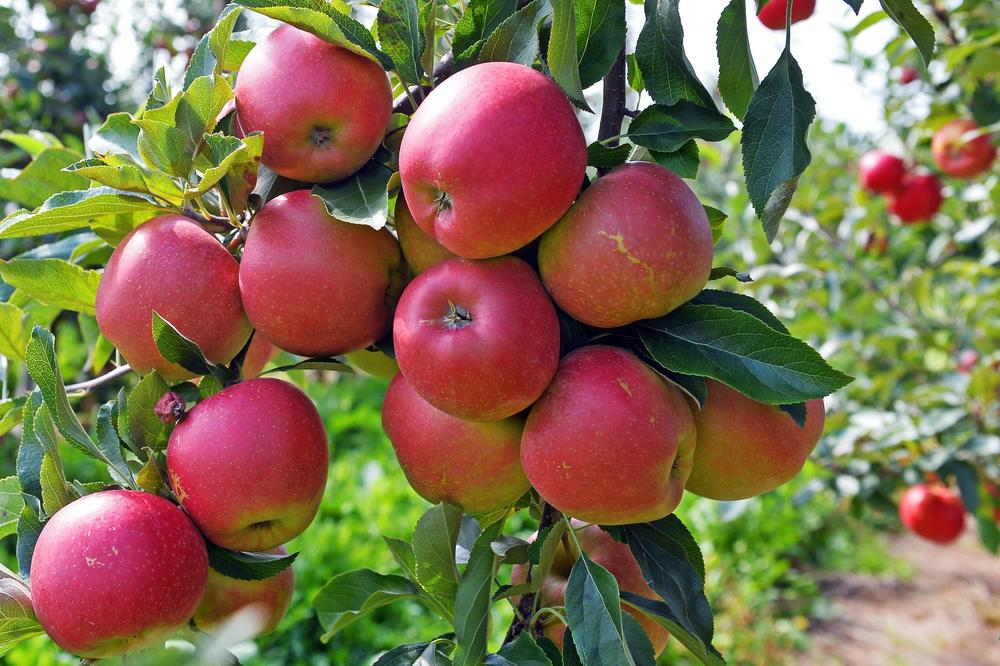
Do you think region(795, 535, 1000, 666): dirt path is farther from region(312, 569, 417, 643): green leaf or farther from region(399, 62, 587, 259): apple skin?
region(399, 62, 587, 259): apple skin

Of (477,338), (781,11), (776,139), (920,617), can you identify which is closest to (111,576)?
(477,338)

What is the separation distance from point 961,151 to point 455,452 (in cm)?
229

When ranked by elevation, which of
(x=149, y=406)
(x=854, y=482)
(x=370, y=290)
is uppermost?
→ (x=370, y=290)

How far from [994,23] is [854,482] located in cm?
119

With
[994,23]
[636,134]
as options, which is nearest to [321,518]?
[994,23]

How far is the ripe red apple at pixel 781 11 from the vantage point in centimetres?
111

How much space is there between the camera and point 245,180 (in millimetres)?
750

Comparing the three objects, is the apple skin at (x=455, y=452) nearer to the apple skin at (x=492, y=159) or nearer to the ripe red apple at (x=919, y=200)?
the apple skin at (x=492, y=159)

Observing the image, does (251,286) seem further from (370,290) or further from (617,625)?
(617,625)

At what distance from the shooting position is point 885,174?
9.21 feet

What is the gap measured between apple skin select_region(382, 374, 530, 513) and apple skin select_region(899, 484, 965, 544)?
2.13m

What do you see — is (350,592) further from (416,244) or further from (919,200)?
(919,200)

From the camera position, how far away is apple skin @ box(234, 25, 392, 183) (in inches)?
27.9

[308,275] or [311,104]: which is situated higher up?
[311,104]
